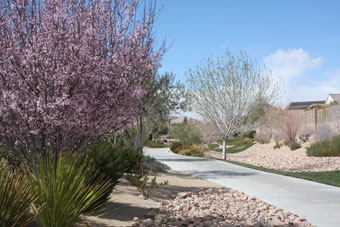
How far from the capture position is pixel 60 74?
5871mm

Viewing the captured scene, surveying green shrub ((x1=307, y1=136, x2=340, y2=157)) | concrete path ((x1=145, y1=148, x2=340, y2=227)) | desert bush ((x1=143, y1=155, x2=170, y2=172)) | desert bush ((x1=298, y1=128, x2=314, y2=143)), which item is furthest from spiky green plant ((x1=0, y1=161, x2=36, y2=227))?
desert bush ((x1=298, y1=128, x2=314, y2=143))

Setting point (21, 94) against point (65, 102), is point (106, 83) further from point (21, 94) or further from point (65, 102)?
point (21, 94)

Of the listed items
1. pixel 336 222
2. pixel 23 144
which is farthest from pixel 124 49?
pixel 336 222

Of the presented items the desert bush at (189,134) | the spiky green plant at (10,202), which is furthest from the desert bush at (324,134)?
the spiky green plant at (10,202)

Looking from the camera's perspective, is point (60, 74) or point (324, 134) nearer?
point (60, 74)

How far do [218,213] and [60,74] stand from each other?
167 inches

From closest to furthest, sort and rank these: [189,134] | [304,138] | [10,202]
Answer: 1. [10,202]
2. [304,138]
3. [189,134]

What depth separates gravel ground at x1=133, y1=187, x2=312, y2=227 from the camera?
6395 mm

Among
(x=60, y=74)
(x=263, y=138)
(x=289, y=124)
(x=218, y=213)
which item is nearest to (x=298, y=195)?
(x=218, y=213)

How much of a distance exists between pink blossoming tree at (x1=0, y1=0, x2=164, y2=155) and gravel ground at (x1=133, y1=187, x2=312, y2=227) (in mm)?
2169

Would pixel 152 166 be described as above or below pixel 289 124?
below

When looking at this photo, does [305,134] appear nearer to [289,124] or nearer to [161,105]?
[289,124]

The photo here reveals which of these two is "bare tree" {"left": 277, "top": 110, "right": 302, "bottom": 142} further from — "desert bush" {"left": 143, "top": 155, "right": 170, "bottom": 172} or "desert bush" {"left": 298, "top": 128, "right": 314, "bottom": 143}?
"desert bush" {"left": 143, "top": 155, "right": 170, "bottom": 172}

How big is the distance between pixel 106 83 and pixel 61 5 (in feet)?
5.51
